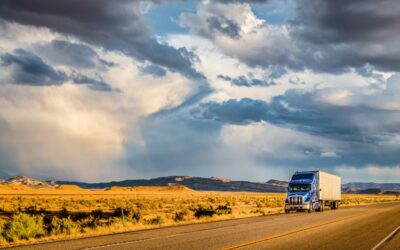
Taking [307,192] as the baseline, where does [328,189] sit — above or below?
above

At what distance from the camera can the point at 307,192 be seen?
137 feet

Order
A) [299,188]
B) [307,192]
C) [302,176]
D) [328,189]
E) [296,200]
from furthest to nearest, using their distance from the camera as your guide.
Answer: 1. [328,189]
2. [302,176]
3. [299,188]
4. [307,192]
5. [296,200]

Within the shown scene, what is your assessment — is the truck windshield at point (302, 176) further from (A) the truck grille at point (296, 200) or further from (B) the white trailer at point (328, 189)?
(A) the truck grille at point (296, 200)

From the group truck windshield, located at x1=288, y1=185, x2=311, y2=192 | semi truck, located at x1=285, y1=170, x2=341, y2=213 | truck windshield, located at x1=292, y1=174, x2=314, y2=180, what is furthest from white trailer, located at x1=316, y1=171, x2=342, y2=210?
truck windshield, located at x1=288, y1=185, x2=311, y2=192

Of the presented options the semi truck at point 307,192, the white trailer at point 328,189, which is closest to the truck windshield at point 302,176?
the semi truck at point 307,192

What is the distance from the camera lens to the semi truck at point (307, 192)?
1635 inches

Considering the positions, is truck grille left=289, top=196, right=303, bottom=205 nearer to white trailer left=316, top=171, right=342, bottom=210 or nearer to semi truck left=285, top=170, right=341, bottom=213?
semi truck left=285, top=170, right=341, bottom=213

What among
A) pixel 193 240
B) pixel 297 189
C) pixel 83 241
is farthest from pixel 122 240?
pixel 297 189

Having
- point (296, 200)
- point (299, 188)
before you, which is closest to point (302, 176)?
point (299, 188)

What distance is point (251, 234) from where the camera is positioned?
19688 mm

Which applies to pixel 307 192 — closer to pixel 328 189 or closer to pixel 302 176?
pixel 302 176

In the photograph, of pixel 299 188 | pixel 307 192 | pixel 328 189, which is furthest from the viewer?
pixel 328 189

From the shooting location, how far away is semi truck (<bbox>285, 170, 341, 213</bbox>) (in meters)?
41.5

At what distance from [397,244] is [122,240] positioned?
968 centimetres
